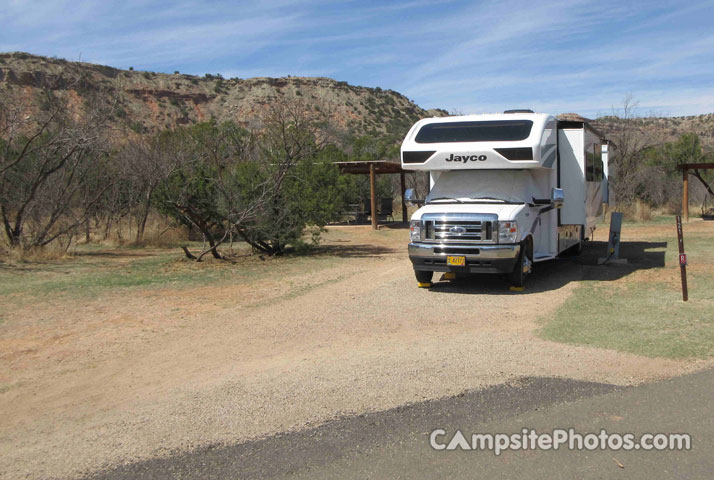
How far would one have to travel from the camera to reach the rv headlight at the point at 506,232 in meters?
10.2

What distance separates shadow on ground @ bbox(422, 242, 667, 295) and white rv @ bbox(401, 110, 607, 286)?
14.5 inches

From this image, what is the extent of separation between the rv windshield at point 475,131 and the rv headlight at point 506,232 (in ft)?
5.11

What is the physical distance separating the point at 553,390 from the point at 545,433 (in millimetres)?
1032

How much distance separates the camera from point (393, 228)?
27.8 meters

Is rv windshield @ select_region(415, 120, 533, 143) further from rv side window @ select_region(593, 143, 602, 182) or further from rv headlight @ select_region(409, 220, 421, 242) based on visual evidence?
rv side window @ select_region(593, 143, 602, 182)

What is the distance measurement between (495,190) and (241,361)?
19.6 feet

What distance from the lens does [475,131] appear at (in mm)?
11211

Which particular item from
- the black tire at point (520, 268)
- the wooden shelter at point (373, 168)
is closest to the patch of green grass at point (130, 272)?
the black tire at point (520, 268)

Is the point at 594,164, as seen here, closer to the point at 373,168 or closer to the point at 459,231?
the point at 459,231

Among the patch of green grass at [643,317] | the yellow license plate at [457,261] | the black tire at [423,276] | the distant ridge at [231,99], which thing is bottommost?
the patch of green grass at [643,317]

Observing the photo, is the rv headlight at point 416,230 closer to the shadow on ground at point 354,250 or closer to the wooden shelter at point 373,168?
the shadow on ground at point 354,250

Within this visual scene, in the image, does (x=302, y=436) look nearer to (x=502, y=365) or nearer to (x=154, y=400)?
(x=154, y=400)

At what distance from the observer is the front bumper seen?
10172 millimetres

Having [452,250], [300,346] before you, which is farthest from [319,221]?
[300,346]
